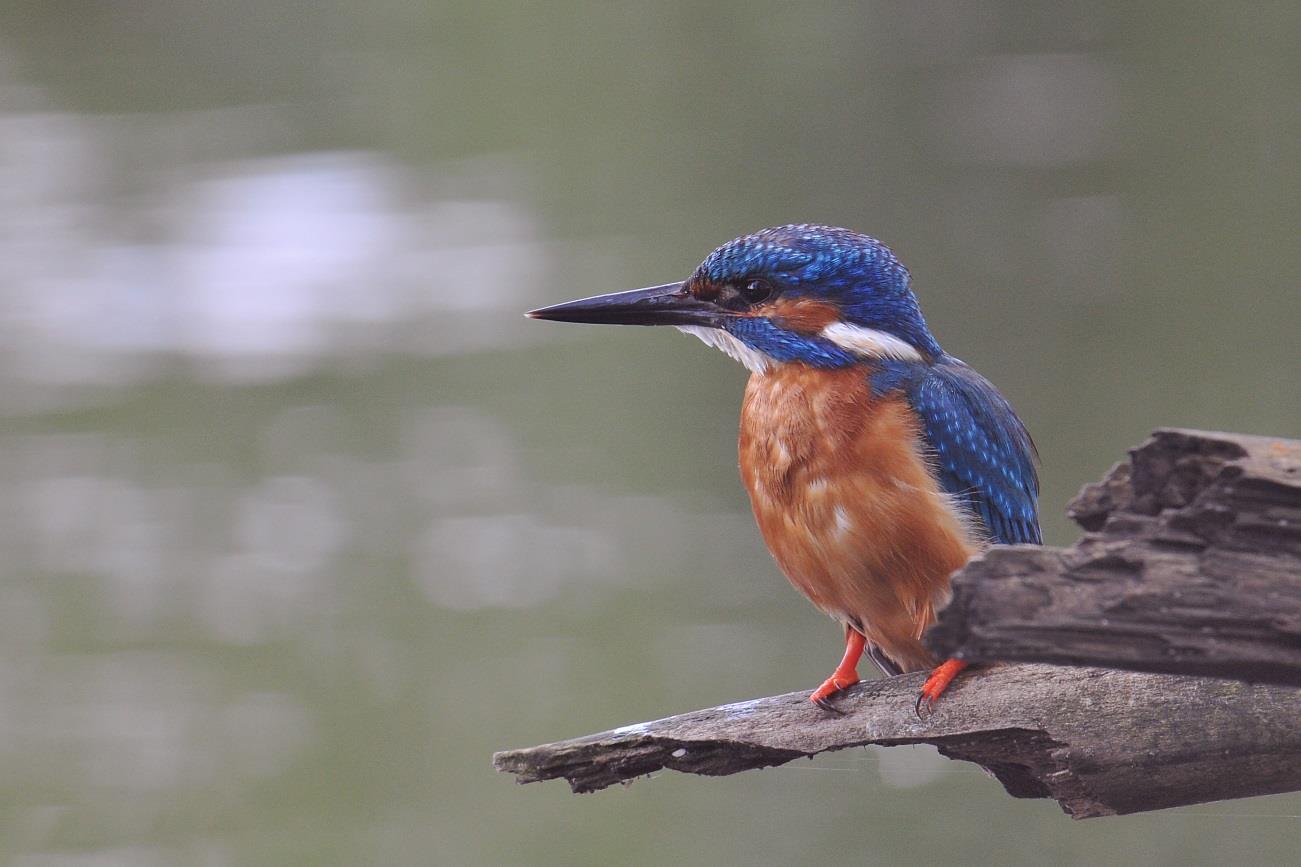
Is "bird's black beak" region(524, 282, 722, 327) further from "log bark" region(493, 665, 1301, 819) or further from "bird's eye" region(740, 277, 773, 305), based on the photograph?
"log bark" region(493, 665, 1301, 819)

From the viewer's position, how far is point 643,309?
6.94 ft

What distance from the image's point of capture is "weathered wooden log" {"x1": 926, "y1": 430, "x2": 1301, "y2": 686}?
105 centimetres

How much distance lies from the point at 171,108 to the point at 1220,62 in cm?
552

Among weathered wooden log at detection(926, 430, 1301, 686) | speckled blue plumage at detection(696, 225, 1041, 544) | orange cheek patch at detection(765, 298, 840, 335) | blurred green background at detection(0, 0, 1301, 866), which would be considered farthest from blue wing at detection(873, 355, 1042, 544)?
blurred green background at detection(0, 0, 1301, 866)

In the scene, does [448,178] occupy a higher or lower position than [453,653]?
higher

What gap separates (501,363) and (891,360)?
4703 mm

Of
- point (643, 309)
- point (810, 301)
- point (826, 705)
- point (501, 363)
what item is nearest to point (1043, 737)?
point (826, 705)

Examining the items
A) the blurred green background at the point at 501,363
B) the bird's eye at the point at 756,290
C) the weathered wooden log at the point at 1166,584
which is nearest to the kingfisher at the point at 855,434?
the bird's eye at the point at 756,290

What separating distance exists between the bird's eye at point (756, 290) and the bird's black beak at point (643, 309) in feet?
0.18

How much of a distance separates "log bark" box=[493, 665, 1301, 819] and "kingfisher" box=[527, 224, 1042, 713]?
2.2 inches

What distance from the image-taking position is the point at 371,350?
6785mm

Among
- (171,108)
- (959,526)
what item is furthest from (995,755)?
(171,108)

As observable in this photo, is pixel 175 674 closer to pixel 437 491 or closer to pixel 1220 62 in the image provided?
pixel 437 491

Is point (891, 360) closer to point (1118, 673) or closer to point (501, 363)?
point (1118, 673)
